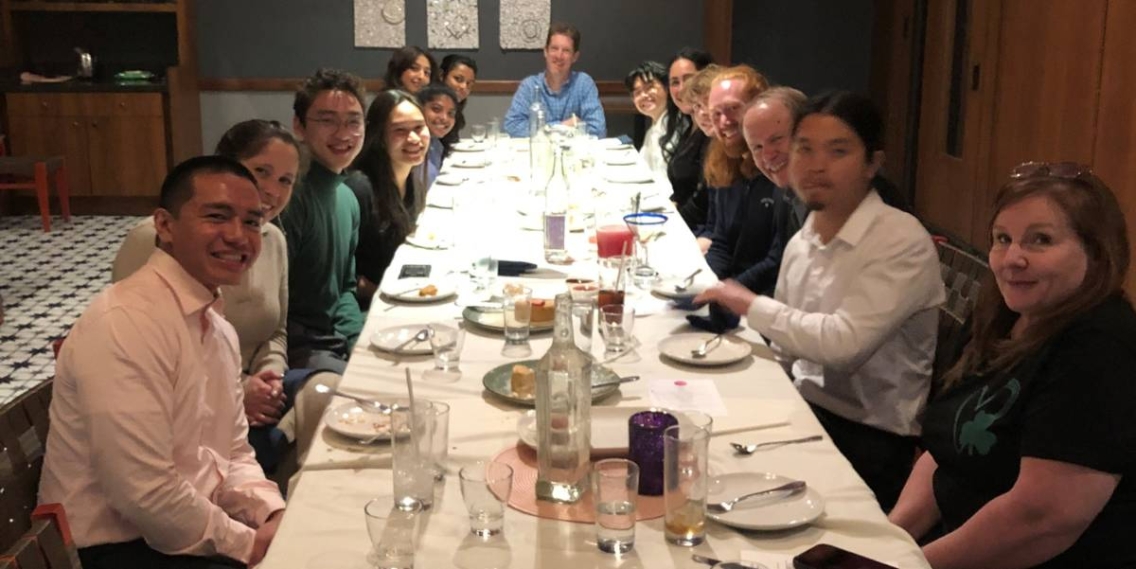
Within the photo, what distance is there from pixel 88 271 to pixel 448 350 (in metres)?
4.41

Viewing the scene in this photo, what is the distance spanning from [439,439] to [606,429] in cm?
29

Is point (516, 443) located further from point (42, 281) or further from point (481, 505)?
point (42, 281)

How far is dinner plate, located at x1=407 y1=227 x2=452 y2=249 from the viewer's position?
10.8ft

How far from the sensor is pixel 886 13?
7.87m

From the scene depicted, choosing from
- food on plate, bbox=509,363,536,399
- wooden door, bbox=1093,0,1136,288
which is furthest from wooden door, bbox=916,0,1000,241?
food on plate, bbox=509,363,536,399

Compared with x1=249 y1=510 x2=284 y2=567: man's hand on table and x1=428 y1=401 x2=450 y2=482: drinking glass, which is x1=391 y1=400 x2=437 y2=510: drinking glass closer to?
x1=428 y1=401 x2=450 y2=482: drinking glass

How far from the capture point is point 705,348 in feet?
7.31

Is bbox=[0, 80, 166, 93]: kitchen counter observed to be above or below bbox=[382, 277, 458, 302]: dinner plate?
above

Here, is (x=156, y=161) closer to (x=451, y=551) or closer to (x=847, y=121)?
(x=847, y=121)

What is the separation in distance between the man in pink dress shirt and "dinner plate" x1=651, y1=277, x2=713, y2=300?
1047 mm

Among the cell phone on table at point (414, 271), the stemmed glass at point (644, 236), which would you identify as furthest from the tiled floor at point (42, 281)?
the stemmed glass at point (644, 236)

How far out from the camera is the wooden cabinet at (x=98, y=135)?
723 cm

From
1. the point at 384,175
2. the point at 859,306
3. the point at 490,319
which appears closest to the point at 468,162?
the point at 384,175

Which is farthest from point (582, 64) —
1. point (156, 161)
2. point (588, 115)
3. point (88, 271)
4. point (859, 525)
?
point (859, 525)
